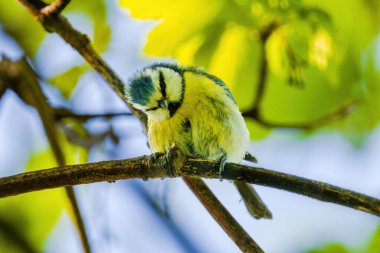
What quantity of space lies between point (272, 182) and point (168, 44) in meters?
0.50

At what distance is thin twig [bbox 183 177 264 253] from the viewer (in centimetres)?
99

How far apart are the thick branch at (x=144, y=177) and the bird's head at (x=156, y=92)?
48 centimetres

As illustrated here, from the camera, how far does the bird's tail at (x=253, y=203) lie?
1479 millimetres

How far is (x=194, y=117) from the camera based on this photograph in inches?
57.4

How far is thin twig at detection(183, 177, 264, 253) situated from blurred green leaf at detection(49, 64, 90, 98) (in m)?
0.53

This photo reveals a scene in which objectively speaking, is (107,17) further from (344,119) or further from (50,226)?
(344,119)

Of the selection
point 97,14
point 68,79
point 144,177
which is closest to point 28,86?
point 68,79

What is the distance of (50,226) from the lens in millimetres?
1383

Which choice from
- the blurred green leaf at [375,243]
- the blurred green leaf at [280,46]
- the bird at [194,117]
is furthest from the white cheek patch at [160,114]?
the blurred green leaf at [375,243]

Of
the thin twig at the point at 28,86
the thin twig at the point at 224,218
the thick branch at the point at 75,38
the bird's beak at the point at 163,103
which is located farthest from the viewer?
the bird's beak at the point at 163,103

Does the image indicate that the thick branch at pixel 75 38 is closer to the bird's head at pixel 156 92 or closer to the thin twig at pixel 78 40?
the thin twig at pixel 78 40

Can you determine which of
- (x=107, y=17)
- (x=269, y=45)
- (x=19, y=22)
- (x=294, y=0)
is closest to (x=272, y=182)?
(x=294, y=0)

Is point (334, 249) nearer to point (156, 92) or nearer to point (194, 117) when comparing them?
point (194, 117)

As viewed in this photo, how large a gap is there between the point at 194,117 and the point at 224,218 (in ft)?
1.48
